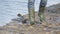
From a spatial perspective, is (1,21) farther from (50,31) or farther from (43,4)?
(50,31)

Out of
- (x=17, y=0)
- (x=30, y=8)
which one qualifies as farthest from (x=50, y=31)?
(x=17, y=0)

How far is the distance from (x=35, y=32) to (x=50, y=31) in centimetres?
42

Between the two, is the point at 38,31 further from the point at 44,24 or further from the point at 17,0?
the point at 17,0

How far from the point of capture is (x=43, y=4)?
25.8 ft

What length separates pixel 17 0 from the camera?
18219 millimetres

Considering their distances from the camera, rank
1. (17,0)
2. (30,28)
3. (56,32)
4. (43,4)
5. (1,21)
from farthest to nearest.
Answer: (17,0), (1,21), (43,4), (30,28), (56,32)

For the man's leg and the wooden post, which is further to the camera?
the wooden post

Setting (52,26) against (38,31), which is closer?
(38,31)

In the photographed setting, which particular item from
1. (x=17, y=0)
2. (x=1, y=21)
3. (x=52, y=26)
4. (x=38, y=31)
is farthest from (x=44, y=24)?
(x=17, y=0)

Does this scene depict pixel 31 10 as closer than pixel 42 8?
Yes

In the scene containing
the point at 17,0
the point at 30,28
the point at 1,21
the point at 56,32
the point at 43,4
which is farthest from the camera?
the point at 17,0

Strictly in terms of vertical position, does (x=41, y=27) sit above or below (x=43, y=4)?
below

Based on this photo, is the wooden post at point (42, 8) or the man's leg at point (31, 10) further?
the wooden post at point (42, 8)

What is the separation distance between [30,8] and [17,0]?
10.8m
